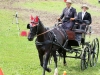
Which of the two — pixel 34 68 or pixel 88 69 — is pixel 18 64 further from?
pixel 88 69

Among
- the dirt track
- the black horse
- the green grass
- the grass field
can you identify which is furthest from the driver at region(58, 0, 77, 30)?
the green grass

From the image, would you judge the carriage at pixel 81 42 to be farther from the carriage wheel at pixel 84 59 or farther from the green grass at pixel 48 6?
the green grass at pixel 48 6

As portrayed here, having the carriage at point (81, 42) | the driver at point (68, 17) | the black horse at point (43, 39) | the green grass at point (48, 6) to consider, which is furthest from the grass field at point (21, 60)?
the green grass at point (48, 6)

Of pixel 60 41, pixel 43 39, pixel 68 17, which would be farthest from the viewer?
pixel 68 17

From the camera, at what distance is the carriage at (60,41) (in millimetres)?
9109

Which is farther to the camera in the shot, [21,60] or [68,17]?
[21,60]

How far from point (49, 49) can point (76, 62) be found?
10.0ft

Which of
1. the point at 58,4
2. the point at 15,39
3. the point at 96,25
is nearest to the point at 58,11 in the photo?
the point at 58,4

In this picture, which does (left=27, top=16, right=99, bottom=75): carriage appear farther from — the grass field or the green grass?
the green grass

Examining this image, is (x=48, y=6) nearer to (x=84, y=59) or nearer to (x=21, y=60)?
(x=21, y=60)

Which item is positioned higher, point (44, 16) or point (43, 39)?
point (43, 39)

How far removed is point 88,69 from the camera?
11.4 m

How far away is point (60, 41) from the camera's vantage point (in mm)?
10320

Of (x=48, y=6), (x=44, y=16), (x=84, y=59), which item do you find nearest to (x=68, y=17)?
(x=84, y=59)
